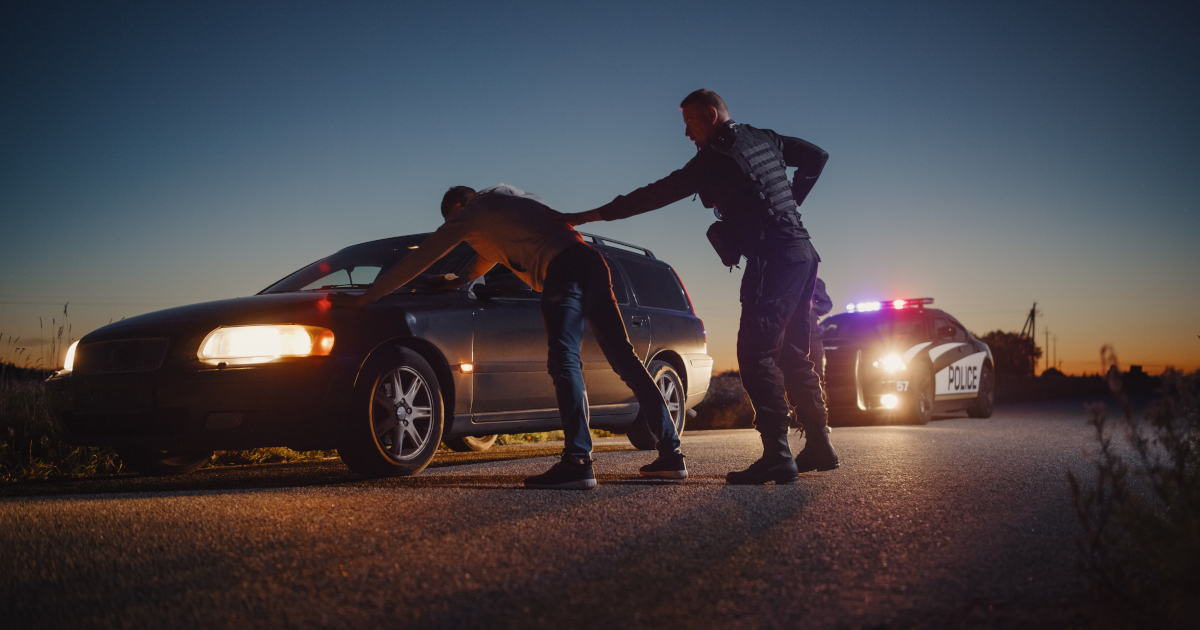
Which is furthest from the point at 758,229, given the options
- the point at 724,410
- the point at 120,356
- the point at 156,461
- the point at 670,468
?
the point at 724,410

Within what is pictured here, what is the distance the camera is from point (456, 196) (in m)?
5.88

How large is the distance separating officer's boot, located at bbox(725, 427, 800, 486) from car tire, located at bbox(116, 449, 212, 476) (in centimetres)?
334

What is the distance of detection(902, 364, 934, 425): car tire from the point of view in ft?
39.0

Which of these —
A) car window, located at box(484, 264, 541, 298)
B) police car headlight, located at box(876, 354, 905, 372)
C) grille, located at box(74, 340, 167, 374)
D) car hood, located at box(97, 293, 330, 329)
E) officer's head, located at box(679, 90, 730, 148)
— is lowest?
grille, located at box(74, 340, 167, 374)

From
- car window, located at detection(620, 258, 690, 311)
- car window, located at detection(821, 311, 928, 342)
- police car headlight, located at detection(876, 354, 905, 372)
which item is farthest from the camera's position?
car window, located at detection(821, 311, 928, 342)

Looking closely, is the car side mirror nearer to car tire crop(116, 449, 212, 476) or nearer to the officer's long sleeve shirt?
the officer's long sleeve shirt

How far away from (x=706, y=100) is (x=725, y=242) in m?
0.78

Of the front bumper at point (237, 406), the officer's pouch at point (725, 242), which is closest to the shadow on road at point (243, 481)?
the front bumper at point (237, 406)

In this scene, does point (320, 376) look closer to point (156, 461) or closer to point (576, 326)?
point (576, 326)

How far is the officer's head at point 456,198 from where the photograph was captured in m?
5.88

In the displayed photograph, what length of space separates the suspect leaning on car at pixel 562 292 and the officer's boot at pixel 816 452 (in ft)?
2.80

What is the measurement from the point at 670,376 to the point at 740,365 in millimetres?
2758

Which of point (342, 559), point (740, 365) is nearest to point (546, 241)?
point (740, 365)

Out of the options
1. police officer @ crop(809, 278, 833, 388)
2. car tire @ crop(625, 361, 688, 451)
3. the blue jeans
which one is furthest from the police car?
the blue jeans
